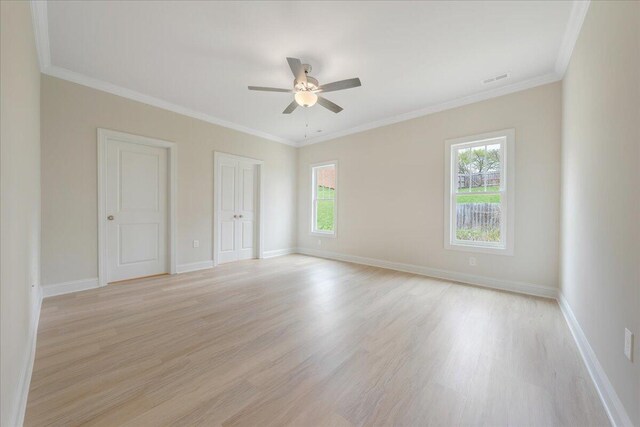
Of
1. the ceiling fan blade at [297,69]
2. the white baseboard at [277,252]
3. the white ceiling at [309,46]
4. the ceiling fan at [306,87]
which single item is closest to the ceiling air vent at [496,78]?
the white ceiling at [309,46]

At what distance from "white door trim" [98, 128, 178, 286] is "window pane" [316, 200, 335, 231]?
297cm

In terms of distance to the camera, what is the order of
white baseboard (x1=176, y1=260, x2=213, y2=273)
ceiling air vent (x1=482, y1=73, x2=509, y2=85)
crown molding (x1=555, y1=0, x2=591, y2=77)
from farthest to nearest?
white baseboard (x1=176, y1=260, x2=213, y2=273) < ceiling air vent (x1=482, y1=73, x2=509, y2=85) < crown molding (x1=555, y1=0, x2=591, y2=77)

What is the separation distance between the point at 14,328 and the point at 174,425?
973 mm

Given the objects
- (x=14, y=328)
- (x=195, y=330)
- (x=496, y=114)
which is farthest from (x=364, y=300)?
(x=496, y=114)

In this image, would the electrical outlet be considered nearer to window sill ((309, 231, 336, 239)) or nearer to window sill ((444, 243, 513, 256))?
window sill ((444, 243, 513, 256))

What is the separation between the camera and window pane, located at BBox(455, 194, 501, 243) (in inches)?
137

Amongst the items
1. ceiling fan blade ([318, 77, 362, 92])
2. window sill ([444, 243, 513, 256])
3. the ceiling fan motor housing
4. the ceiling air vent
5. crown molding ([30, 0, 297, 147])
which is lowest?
window sill ([444, 243, 513, 256])

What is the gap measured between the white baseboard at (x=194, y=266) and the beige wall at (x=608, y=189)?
15.9 feet

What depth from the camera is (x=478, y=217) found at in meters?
3.62

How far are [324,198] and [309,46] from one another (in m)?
3.52

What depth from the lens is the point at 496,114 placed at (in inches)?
135

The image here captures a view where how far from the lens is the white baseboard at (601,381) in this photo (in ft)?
4.01

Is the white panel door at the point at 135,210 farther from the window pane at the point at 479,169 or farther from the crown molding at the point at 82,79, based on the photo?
the window pane at the point at 479,169

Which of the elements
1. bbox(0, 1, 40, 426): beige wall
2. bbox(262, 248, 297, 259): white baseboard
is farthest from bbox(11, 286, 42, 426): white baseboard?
bbox(262, 248, 297, 259): white baseboard
